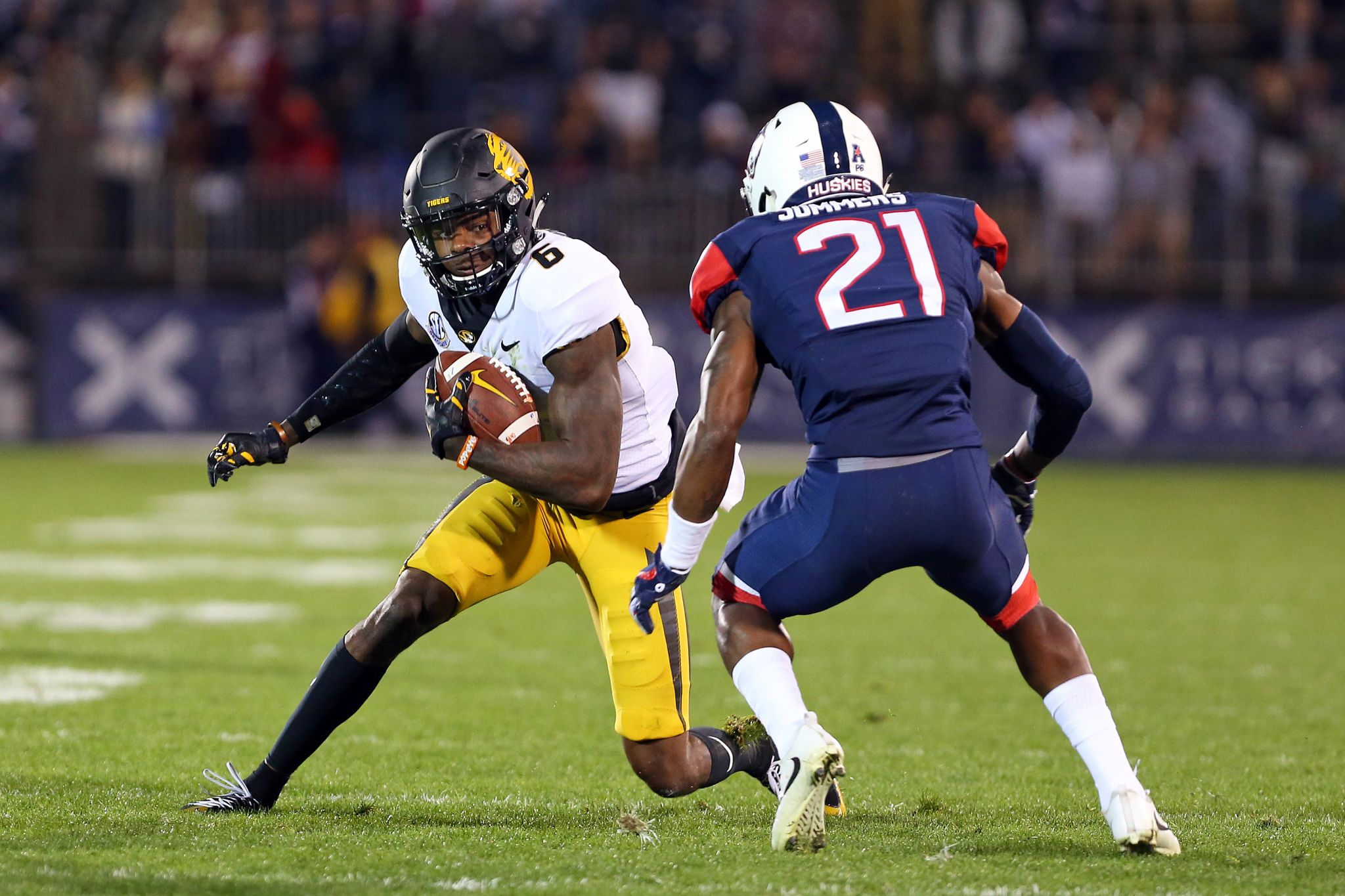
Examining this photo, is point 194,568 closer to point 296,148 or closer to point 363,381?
point 363,381

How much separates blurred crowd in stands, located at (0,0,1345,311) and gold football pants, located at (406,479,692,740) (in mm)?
10893

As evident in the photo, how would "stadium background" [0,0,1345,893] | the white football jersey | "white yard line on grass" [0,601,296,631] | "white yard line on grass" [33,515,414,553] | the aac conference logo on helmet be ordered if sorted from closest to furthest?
the white football jersey < the aac conference logo on helmet < "white yard line on grass" [0,601,296,631] < "stadium background" [0,0,1345,893] < "white yard line on grass" [33,515,414,553]

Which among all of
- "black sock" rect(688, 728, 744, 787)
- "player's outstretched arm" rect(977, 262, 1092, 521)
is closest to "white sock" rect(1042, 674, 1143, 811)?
"player's outstretched arm" rect(977, 262, 1092, 521)

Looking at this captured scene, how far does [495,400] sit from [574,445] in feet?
0.72

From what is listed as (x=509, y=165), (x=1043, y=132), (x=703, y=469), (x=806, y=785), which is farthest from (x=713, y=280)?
(x=1043, y=132)

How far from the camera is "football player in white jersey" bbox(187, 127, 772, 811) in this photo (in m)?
4.11

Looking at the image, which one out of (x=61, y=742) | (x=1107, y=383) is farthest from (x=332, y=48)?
(x=61, y=742)

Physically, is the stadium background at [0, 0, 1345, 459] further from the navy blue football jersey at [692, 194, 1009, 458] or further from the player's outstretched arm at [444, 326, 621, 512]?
A: the navy blue football jersey at [692, 194, 1009, 458]

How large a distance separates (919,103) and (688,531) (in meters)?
13.1

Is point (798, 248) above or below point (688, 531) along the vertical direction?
above

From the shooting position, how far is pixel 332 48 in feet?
54.3

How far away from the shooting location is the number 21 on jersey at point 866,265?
3.68 m

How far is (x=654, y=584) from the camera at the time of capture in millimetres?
3738

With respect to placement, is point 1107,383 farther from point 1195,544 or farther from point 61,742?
point 61,742
